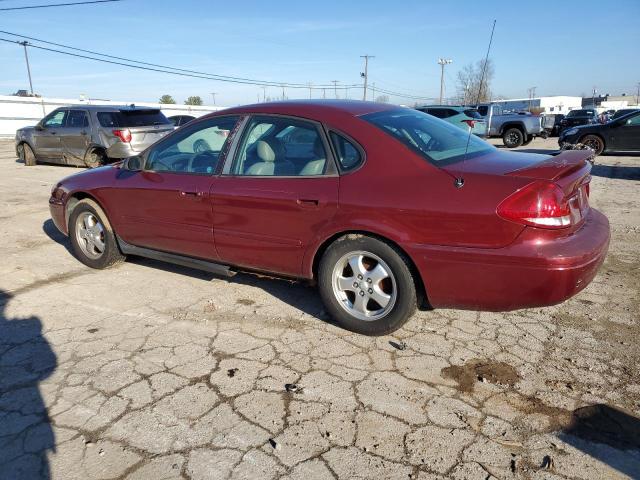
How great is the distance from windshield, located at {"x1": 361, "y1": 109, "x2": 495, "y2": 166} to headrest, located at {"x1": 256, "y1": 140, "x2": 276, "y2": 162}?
0.74m

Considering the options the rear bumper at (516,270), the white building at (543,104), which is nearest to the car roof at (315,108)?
the rear bumper at (516,270)

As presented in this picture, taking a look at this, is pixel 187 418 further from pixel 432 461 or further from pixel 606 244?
pixel 606 244

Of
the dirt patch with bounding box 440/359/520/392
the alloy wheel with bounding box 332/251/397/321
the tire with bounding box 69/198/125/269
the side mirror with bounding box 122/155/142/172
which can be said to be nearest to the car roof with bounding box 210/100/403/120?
the side mirror with bounding box 122/155/142/172

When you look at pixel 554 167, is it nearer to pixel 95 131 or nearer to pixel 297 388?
pixel 297 388

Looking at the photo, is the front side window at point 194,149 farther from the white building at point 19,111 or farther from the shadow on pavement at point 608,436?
the white building at point 19,111

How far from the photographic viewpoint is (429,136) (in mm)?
3426

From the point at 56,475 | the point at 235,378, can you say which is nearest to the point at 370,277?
the point at 235,378

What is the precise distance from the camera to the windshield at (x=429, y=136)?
10.4 ft

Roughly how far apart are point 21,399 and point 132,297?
1.50 m

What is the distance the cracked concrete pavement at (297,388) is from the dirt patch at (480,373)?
0.5 inches

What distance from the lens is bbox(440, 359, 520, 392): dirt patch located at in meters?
2.80

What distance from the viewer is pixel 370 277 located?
3197 millimetres

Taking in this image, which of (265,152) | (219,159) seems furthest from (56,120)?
(265,152)

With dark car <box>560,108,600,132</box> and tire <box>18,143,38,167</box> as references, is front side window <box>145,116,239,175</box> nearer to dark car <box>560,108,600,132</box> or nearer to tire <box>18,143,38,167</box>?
tire <box>18,143,38,167</box>
